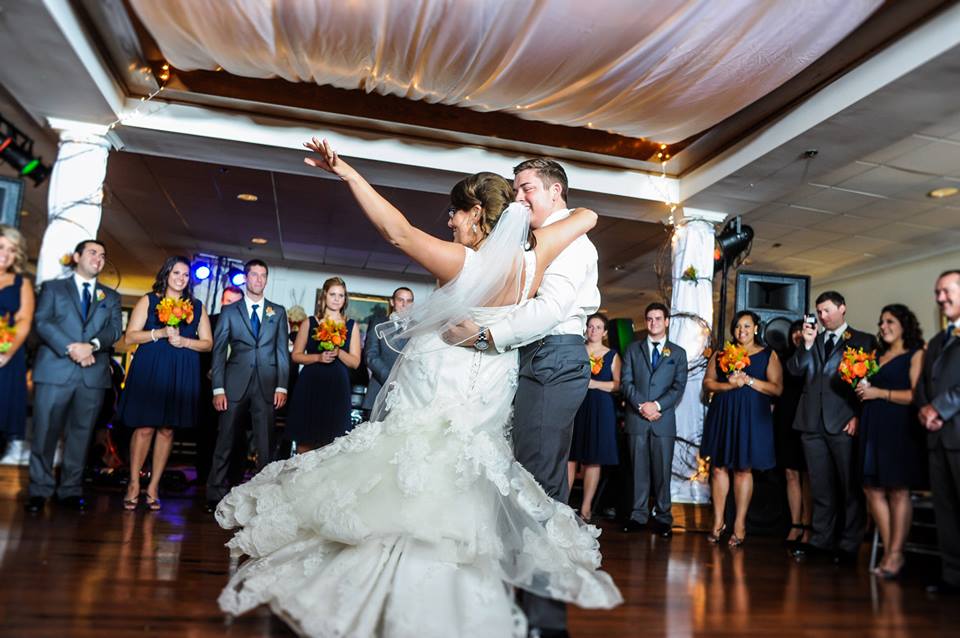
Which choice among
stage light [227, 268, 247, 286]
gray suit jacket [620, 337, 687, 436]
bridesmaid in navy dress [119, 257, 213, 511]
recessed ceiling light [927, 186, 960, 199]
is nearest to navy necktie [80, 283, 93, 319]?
bridesmaid in navy dress [119, 257, 213, 511]

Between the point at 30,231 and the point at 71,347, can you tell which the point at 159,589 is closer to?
the point at 71,347

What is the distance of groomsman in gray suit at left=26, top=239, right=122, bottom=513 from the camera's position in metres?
4.57

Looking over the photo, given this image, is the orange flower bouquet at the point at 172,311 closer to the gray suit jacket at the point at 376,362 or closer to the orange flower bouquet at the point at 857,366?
the gray suit jacket at the point at 376,362

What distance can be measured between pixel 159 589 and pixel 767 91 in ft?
15.3

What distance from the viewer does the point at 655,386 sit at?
5.74 metres

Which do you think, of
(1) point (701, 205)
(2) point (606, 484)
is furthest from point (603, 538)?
(1) point (701, 205)

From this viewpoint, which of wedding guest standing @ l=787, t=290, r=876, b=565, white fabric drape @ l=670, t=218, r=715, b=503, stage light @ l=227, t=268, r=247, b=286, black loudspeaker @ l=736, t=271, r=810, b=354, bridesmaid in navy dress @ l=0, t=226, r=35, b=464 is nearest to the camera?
bridesmaid in navy dress @ l=0, t=226, r=35, b=464

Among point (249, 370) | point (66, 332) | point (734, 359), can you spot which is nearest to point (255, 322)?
point (249, 370)

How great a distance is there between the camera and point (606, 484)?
6707 mm

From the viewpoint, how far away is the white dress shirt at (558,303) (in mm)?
2254

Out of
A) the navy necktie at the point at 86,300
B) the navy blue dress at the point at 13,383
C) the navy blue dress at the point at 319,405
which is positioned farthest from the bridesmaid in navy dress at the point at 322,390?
the navy blue dress at the point at 13,383

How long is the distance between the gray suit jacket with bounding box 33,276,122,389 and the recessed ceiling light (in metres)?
7.21

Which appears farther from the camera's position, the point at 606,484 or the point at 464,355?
the point at 606,484

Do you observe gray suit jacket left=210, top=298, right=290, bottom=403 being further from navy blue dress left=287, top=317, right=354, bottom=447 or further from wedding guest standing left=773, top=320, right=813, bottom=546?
wedding guest standing left=773, top=320, right=813, bottom=546
